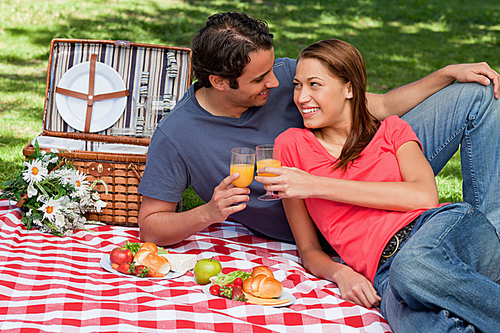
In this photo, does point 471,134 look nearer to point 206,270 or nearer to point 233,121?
point 233,121

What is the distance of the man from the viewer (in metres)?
3.24

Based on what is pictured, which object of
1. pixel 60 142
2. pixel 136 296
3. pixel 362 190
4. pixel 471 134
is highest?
pixel 471 134

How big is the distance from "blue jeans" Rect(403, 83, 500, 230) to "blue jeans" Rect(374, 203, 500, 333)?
23.8 inches

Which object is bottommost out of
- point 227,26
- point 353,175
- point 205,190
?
point 205,190

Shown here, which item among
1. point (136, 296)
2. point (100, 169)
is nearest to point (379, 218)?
point (136, 296)

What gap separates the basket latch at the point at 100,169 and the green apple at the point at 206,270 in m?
1.30

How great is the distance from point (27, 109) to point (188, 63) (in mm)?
3407

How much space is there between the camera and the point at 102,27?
966 centimetres

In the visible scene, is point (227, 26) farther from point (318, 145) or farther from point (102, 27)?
point (102, 27)

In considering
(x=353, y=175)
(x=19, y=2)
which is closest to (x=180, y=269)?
(x=353, y=175)

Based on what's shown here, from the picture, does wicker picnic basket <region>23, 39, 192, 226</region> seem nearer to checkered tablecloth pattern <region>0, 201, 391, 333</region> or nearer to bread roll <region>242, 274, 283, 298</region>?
checkered tablecloth pattern <region>0, 201, 391, 333</region>

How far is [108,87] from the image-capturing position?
4.60 meters

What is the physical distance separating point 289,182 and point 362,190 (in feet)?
1.40

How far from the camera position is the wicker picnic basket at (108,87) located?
448 cm
